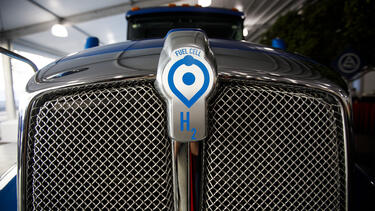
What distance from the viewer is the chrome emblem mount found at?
2.78 feet

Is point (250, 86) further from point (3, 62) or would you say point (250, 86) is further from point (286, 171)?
point (3, 62)

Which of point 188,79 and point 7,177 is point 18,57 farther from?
point 188,79

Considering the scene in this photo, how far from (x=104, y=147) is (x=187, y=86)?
46cm

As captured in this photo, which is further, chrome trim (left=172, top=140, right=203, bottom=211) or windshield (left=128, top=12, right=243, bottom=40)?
windshield (left=128, top=12, right=243, bottom=40)

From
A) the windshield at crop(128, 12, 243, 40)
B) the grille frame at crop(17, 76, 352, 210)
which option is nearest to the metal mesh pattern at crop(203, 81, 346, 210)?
the grille frame at crop(17, 76, 352, 210)

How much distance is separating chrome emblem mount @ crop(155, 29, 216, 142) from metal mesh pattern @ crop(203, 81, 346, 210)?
0.43 feet

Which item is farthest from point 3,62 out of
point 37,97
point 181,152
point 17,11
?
point 181,152

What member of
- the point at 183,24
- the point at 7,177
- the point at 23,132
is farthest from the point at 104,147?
the point at 183,24

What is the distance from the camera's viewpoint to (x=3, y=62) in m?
8.34

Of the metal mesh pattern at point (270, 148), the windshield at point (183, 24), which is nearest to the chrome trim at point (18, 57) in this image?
the windshield at point (183, 24)

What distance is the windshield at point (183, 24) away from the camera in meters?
2.43

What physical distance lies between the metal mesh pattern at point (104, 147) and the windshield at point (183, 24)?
159 centimetres

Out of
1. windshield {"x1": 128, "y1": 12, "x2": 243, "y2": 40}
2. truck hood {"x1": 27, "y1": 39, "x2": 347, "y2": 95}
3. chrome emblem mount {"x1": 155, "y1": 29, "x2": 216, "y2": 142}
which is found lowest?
chrome emblem mount {"x1": 155, "y1": 29, "x2": 216, "y2": 142}

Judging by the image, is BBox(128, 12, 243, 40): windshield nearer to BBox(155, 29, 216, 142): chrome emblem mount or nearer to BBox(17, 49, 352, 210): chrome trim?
BBox(17, 49, 352, 210): chrome trim
